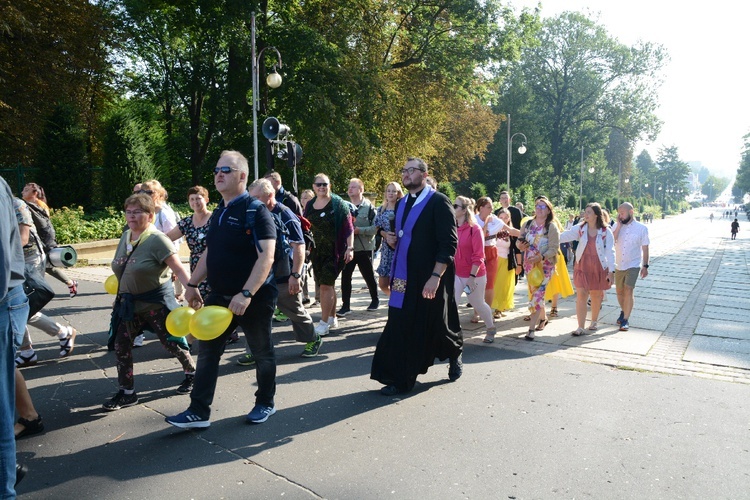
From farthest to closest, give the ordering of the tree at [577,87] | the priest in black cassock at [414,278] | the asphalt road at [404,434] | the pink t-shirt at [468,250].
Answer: the tree at [577,87]
the pink t-shirt at [468,250]
the priest in black cassock at [414,278]
the asphalt road at [404,434]

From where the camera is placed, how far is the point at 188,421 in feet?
13.4

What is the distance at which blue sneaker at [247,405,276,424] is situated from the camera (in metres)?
4.31

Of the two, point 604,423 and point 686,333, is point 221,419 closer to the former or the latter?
point 604,423

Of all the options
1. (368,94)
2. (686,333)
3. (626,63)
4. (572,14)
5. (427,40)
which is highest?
(572,14)

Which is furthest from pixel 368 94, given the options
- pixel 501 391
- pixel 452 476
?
pixel 452 476

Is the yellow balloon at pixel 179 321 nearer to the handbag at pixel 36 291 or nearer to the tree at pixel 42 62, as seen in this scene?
the handbag at pixel 36 291

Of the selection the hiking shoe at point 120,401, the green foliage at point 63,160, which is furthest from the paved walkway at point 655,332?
the green foliage at point 63,160

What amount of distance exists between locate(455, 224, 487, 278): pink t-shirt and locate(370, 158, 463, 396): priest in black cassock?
194 cm

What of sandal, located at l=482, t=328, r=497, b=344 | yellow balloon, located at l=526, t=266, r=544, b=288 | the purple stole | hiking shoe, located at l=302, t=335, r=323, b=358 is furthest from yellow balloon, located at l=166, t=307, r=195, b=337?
yellow balloon, located at l=526, t=266, r=544, b=288

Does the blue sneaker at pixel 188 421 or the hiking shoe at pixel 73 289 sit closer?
the blue sneaker at pixel 188 421

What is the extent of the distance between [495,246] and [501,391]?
3.47 metres

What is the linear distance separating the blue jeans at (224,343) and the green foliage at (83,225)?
42.8 feet

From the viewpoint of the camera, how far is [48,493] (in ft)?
10.8

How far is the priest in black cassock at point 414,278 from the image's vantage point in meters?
4.95
